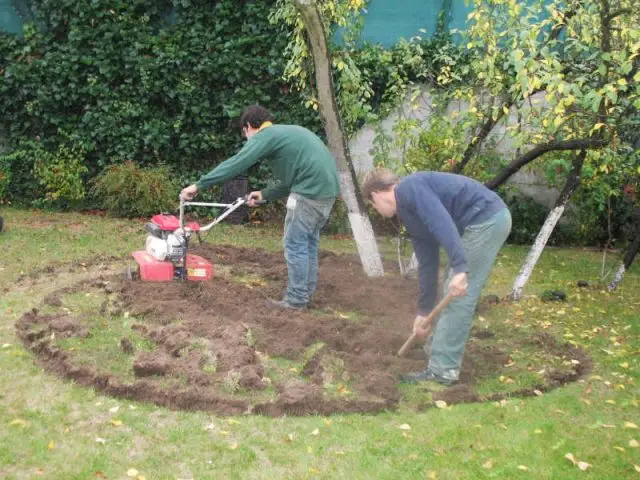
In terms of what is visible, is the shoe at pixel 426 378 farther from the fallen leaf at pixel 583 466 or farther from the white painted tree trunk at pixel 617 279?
the white painted tree trunk at pixel 617 279

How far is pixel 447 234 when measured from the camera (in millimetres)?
4715

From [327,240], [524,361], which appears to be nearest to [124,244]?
[327,240]

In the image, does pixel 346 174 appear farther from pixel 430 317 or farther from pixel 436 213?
pixel 436 213

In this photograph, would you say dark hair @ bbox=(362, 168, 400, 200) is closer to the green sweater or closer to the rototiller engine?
the green sweater

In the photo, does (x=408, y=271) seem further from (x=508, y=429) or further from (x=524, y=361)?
(x=508, y=429)

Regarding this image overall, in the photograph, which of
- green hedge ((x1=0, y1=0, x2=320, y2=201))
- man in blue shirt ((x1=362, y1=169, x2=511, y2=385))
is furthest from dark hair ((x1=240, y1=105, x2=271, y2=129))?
green hedge ((x1=0, y1=0, x2=320, y2=201))

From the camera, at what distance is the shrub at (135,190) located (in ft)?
35.8

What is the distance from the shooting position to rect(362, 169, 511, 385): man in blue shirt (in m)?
4.77

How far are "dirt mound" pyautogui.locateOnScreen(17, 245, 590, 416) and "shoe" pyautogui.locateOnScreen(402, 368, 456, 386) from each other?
0.34 feet

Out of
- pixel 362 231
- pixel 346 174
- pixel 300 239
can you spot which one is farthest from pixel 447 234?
pixel 346 174

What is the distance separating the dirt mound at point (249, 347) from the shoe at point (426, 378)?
103 mm

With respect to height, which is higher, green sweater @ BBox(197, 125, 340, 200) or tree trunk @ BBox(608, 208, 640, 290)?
green sweater @ BBox(197, 125, 340, 200)

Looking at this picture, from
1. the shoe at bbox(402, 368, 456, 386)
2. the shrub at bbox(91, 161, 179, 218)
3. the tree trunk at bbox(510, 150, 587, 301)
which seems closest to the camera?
the shoe at bbox(402, 368, 456, 386)

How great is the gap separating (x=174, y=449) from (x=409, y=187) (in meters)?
2.14
